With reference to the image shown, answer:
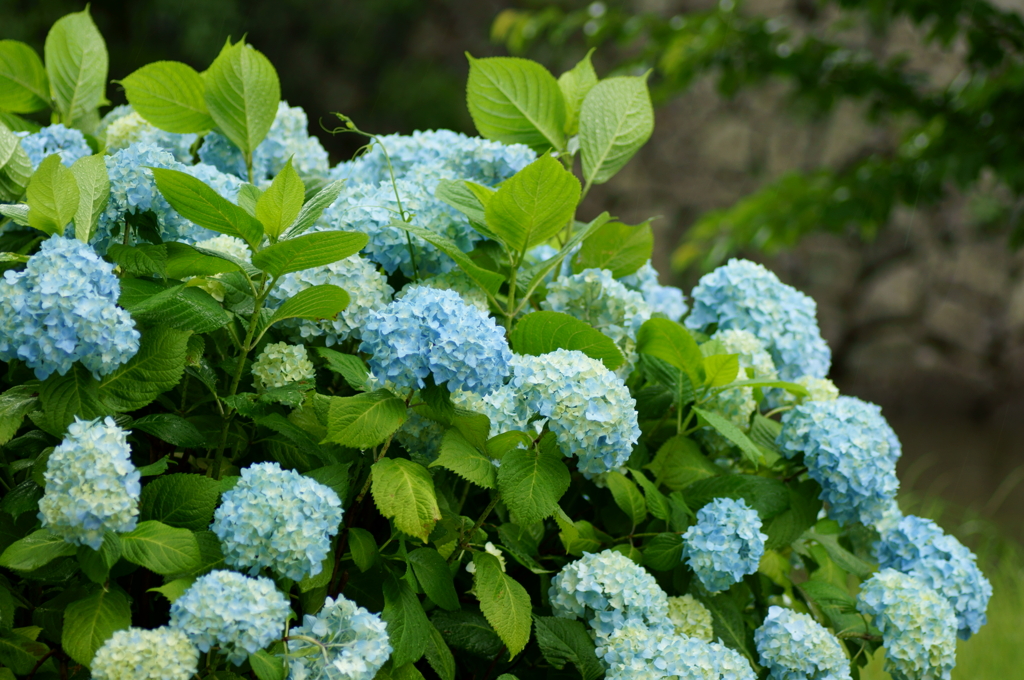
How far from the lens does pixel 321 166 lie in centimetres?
125

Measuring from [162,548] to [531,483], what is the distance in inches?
11.9

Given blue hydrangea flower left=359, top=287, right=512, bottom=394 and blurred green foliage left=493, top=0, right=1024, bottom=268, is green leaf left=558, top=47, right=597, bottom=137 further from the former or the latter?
blurred green foliage left=493, top=0, right=1024, bottom=268

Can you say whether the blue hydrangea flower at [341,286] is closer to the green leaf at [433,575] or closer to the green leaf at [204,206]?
the green leaf at [204,206]

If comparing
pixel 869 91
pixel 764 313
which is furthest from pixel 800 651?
pixel 869 91

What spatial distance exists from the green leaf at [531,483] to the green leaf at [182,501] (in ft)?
0.81

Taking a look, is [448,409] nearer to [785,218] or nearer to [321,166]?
[321,166]

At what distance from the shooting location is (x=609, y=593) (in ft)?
2.81

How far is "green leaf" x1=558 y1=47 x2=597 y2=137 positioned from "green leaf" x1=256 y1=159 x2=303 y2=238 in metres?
0.44

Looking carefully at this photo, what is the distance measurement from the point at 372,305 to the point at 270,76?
0.33 m

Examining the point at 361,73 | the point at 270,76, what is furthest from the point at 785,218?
the point at 361,73

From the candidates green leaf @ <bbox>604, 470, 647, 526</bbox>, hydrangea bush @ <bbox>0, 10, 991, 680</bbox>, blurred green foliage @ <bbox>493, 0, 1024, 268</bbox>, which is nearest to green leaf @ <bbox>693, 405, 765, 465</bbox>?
hydrangea bush @ <bbox>0, 10, 991, 680</bbox>

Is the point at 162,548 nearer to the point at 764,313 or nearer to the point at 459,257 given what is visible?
the point at 459,257

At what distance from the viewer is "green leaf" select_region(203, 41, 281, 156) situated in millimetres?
1013

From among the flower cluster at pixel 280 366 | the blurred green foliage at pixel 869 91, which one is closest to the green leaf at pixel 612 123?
the flower cluster at pixel 280 366
